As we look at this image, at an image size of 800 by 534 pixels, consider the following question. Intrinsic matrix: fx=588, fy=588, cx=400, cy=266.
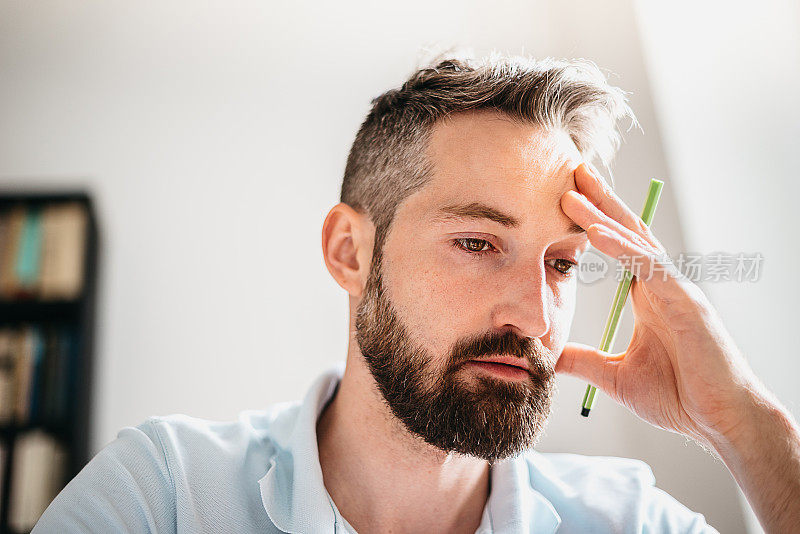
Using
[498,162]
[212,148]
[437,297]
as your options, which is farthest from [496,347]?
[212,148]

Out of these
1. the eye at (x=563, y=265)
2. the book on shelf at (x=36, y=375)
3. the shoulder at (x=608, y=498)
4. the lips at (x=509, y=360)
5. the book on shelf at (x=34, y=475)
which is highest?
the eye at (x=563, y=265)

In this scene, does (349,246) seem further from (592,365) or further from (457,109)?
(592,365)

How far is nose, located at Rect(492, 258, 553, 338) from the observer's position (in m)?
1.00

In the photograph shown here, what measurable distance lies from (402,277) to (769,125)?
1.25 m

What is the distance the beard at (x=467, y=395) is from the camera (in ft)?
3.34

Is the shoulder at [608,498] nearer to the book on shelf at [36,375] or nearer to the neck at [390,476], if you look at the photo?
the neck at [390,476]

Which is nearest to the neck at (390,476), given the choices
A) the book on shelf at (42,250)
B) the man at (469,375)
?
the man at (469,375)

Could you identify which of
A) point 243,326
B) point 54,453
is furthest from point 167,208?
point 54,453

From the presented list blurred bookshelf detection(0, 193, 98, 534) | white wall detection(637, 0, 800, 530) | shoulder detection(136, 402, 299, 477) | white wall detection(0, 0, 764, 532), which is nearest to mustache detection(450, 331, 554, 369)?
shoulder detection(136, 402, 299, 477)

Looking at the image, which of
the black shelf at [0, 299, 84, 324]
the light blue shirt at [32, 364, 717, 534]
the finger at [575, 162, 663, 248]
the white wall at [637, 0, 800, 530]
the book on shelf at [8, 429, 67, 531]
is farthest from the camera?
the black shelf at [0, 299, 84, 324]

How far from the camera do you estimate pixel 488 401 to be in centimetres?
102

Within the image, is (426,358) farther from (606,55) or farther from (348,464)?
(606,55)

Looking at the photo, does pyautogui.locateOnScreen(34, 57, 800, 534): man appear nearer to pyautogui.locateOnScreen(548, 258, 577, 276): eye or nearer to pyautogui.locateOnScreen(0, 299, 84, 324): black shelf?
pyautogui.locateOnScreen(548, 258, 577, 276): eye

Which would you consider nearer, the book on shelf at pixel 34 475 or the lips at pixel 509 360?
the lips at pixel 509 360
